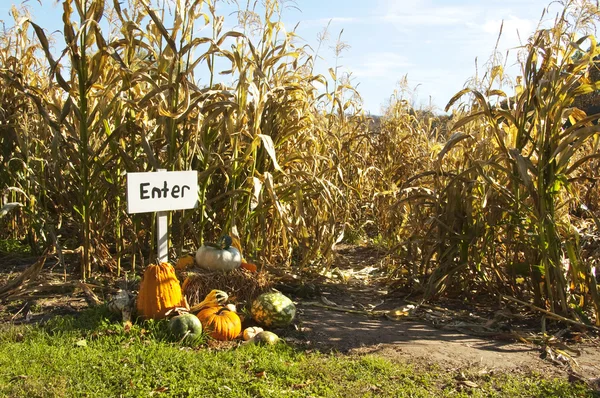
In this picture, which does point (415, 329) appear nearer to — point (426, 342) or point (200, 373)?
point (426, 342)

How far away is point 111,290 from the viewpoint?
14.3ft

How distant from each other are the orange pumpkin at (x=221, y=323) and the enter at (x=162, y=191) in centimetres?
83

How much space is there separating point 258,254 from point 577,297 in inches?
106

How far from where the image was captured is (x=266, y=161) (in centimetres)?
498

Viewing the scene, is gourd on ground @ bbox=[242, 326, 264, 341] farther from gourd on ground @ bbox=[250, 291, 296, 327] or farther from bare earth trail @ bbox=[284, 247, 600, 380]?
bare earth trail @ bbox=[284, 247, 600, 380]

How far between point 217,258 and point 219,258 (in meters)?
0.01

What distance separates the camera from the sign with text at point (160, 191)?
363 cm

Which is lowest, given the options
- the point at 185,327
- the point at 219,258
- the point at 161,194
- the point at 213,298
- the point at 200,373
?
the point at 200,373

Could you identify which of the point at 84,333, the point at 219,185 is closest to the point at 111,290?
the point at 84,333

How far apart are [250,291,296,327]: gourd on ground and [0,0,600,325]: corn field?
87 centimetres

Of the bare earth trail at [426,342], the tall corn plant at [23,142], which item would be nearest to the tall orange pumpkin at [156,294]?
the bare earth trail at [426,342]

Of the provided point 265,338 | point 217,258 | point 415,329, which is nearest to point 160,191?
point 217,258

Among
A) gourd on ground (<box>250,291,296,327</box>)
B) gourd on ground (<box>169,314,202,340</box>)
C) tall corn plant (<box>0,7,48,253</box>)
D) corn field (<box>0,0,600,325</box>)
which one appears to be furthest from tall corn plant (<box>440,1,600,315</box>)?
tall corn plant (<box>0,7,48,253</box>)

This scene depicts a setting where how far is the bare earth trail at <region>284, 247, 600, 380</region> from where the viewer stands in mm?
3350
